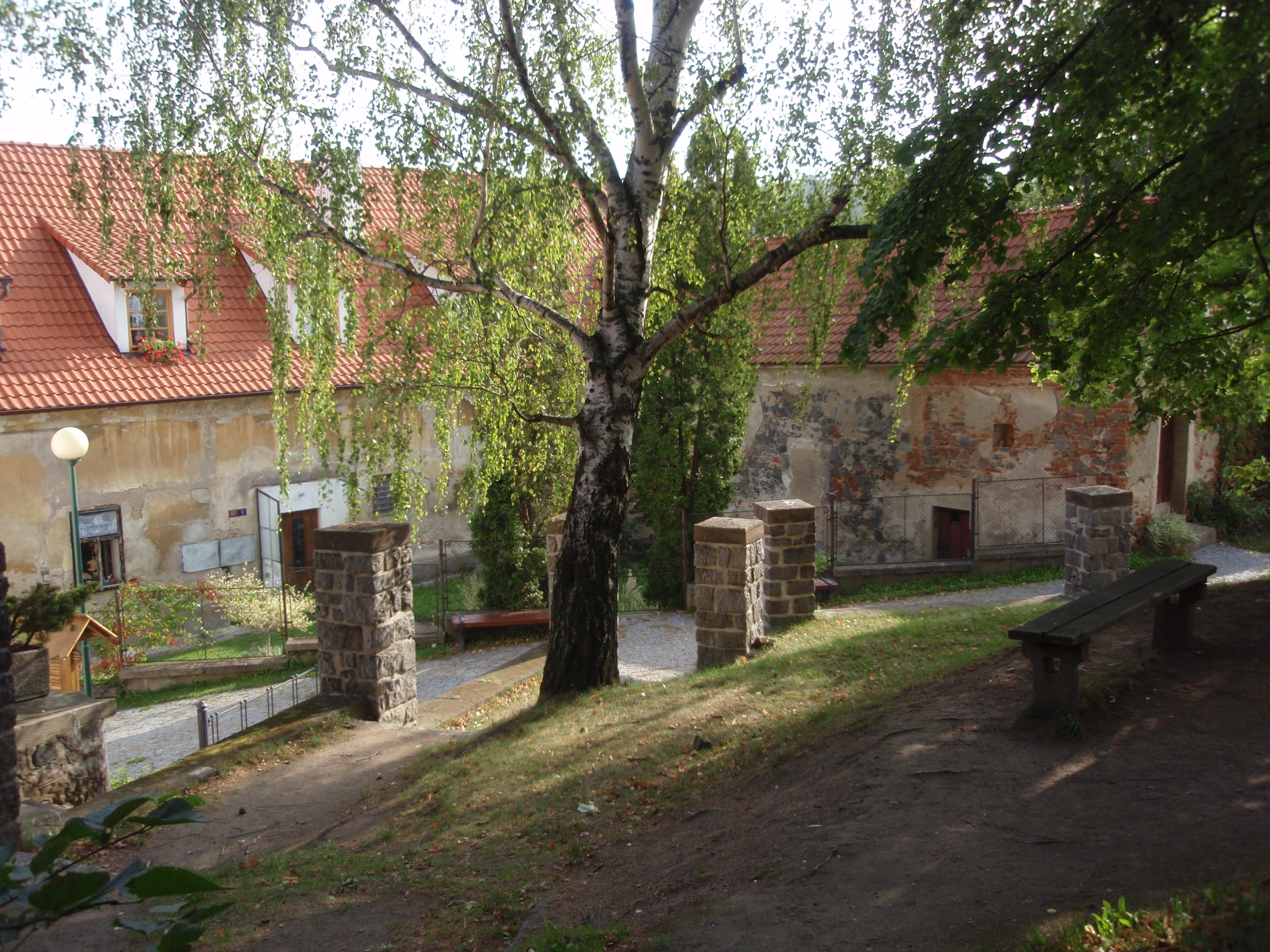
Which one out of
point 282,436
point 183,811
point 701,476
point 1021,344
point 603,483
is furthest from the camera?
point 701,476

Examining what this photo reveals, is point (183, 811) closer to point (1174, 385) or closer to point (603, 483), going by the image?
point (603, 483)

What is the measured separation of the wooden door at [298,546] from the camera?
57.7 feet

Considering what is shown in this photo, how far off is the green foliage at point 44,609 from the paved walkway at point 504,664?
2.76 meters

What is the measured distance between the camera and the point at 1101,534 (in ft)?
39.7

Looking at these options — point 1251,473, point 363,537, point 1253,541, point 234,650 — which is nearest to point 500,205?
point 363,537

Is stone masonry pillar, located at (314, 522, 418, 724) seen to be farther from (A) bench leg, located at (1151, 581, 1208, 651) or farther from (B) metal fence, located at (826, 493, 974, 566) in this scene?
(B) metal fence, located at (826, 493, 974, 566)

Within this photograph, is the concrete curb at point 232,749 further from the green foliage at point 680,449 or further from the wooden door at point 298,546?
the wooden door at point 298,546

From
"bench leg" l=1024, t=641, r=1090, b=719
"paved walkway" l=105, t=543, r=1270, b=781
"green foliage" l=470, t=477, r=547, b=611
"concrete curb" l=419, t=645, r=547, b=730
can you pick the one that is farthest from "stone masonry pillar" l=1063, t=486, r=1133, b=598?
"green foliage" l=470, t=477, r=547, b=611

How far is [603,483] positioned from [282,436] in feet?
9.70

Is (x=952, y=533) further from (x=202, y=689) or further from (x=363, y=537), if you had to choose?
(x=202, y=689)

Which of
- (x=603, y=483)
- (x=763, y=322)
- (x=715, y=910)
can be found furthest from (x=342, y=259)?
(x=715, y=910)

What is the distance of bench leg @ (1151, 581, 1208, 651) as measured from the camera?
6355 mm

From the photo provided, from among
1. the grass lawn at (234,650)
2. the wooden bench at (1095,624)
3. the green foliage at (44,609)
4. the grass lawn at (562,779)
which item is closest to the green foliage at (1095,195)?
the wooden bench at (1095,624)

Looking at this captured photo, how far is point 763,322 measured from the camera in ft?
30.2
